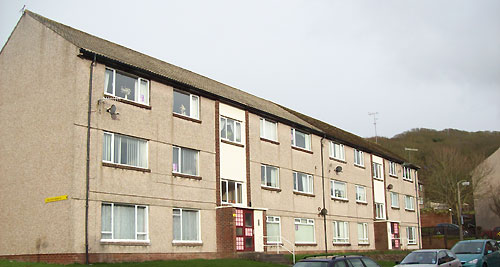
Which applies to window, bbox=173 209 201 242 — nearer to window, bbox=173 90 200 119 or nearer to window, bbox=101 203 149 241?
window, bbox=101 203 149 241

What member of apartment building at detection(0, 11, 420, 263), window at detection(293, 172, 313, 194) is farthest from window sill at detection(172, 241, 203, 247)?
window at detection(293, 172, 313, 194)

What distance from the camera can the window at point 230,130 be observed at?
27.1m

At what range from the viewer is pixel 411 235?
156 ft

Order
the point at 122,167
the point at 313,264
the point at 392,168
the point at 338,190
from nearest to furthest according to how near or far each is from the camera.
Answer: the point at 313,264, the point at 122,167, the point at 338,190, the point at 392,168

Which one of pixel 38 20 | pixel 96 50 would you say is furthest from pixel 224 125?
pixel 38 20

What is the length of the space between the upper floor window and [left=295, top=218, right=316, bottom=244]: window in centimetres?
916

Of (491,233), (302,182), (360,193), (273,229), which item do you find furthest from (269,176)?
(491,233)

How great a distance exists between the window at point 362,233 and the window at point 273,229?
1089 cm

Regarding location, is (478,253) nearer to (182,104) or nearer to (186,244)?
(186,244)

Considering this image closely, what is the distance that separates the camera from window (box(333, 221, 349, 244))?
115 ft

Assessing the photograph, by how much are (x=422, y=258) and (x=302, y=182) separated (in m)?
15.3

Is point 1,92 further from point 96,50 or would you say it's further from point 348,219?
point 348,219

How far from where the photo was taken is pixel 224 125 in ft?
89.8

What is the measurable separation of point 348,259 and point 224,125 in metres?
14.0
